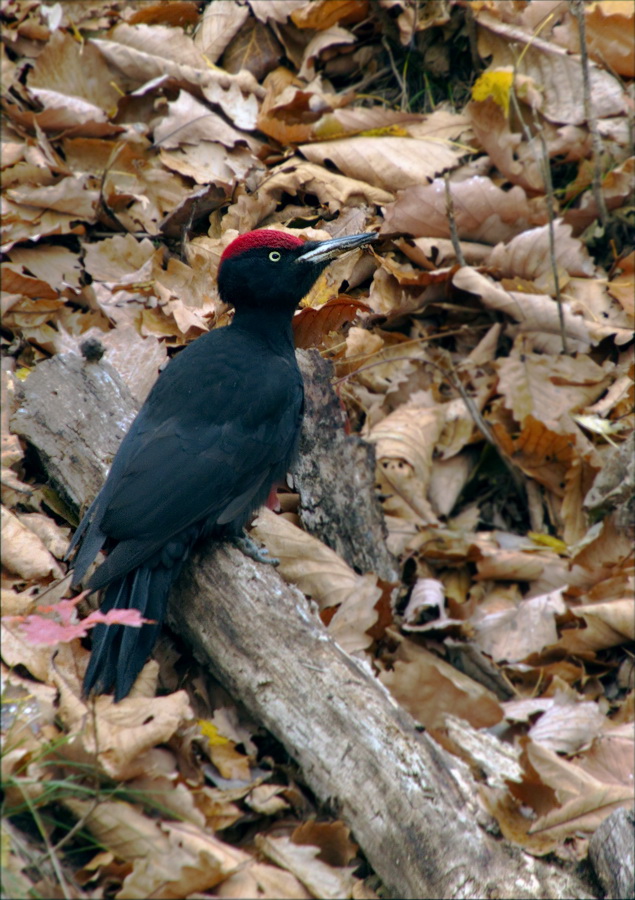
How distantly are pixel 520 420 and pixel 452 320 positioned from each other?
684mm

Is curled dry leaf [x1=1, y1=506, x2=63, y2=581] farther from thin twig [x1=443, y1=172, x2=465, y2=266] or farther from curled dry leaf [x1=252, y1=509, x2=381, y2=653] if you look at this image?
thin twig [x1=443, y1=172, x2=465, y2=266]

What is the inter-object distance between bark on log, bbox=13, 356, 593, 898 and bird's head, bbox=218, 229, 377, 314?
1108mm

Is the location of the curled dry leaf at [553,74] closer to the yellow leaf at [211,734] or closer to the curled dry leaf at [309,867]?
the yellow leaf at [211,734]

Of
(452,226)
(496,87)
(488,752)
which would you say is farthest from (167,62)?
(488,752)

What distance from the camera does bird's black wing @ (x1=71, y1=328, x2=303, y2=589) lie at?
8.98 ft

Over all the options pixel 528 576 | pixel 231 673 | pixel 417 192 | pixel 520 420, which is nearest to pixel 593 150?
pixel 417 192

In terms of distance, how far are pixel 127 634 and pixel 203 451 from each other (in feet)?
2.47

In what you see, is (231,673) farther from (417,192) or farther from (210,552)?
(417,192)

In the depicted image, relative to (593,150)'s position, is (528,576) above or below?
below

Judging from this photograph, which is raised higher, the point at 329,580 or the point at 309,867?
the point at 309,867

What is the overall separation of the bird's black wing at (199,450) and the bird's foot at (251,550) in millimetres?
57

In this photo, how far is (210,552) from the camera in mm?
2941

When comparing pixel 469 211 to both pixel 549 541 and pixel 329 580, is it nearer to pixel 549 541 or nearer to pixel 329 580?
pixel 549 541

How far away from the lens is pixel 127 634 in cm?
249
